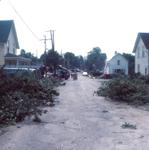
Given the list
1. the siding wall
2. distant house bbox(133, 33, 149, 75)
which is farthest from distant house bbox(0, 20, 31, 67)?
the siding wall

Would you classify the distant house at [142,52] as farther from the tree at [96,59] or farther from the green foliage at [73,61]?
the green foliage at [73,61]

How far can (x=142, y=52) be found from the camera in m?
55.5

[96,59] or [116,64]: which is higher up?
[96,59]

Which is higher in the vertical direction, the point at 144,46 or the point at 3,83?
the point at 144,46

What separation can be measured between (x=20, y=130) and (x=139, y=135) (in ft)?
10.3

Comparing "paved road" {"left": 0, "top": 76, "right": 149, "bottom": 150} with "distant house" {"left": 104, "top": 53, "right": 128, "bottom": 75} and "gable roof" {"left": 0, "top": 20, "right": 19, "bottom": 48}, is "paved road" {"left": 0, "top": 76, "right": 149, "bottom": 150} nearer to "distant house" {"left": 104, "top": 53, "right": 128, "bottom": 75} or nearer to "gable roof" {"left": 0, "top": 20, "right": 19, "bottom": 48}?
"gable roof" {"left": 0, "top": 20, "right": 19, "bottom": 48}

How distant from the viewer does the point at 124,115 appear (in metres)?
15.0

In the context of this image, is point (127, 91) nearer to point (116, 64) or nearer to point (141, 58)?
point (141, 58)

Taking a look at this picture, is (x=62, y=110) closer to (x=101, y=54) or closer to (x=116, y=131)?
(x=116, y=131)

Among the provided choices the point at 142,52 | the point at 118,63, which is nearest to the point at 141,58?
the point at 142,52

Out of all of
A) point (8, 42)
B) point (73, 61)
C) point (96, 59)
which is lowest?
point (8, 42)

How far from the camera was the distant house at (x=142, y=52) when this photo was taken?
5309cm

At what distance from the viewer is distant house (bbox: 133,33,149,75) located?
174 ft

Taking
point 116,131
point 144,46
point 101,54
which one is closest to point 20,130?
point 116,131
